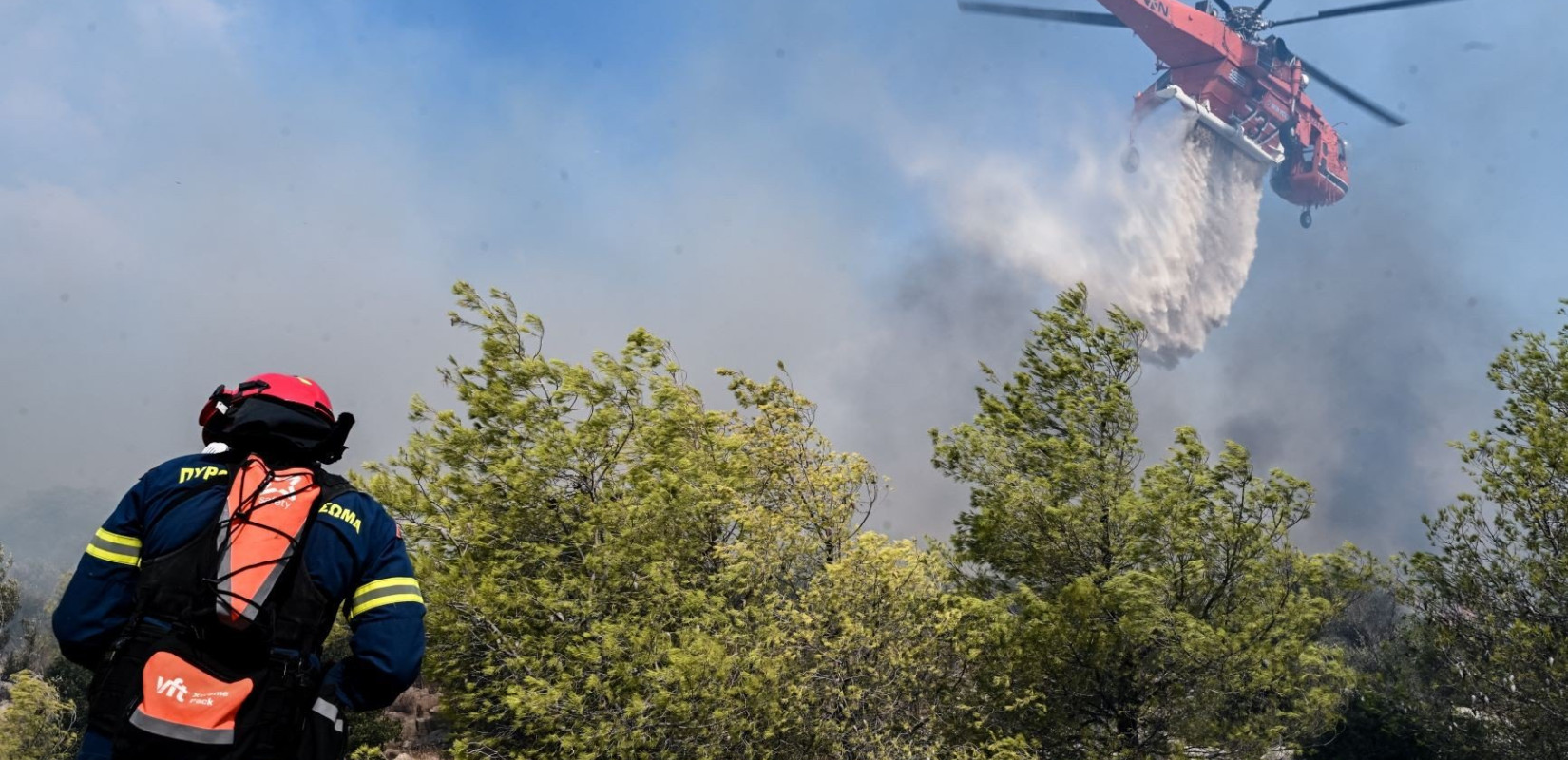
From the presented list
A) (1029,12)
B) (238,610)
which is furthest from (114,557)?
(1029,12)

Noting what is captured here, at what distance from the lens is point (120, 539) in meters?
3.18

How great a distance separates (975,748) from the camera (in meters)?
12.8

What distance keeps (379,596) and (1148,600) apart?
13832 millimetres

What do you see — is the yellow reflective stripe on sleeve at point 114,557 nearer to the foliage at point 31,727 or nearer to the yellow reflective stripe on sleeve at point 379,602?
the yellow reflective stripe on sleeve at point 379,602

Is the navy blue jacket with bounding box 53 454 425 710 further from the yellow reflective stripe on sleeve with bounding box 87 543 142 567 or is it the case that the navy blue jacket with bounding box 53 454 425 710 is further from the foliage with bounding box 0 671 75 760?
the foliage with bounding box 0 671 75 760

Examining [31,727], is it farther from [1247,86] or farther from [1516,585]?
[1247,86]

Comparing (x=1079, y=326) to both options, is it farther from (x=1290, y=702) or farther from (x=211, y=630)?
(x=211, y=630)

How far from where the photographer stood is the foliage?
2078cm

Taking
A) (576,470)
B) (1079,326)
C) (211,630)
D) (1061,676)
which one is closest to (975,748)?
(1061,676)

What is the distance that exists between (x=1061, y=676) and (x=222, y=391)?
15.0m

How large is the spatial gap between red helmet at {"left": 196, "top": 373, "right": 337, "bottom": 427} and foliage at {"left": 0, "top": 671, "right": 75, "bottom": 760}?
74.7ft

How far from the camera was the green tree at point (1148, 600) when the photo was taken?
51.1 feet

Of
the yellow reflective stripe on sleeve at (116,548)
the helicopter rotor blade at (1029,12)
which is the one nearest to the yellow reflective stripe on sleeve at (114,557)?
the yellow reflective stripe on sleeve at (116,548)

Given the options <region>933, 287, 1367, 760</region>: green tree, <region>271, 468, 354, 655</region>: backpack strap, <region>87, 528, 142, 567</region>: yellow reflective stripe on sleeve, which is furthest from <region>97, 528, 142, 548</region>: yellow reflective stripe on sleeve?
<region>933, 287, 1367, 760</region>: green tree
